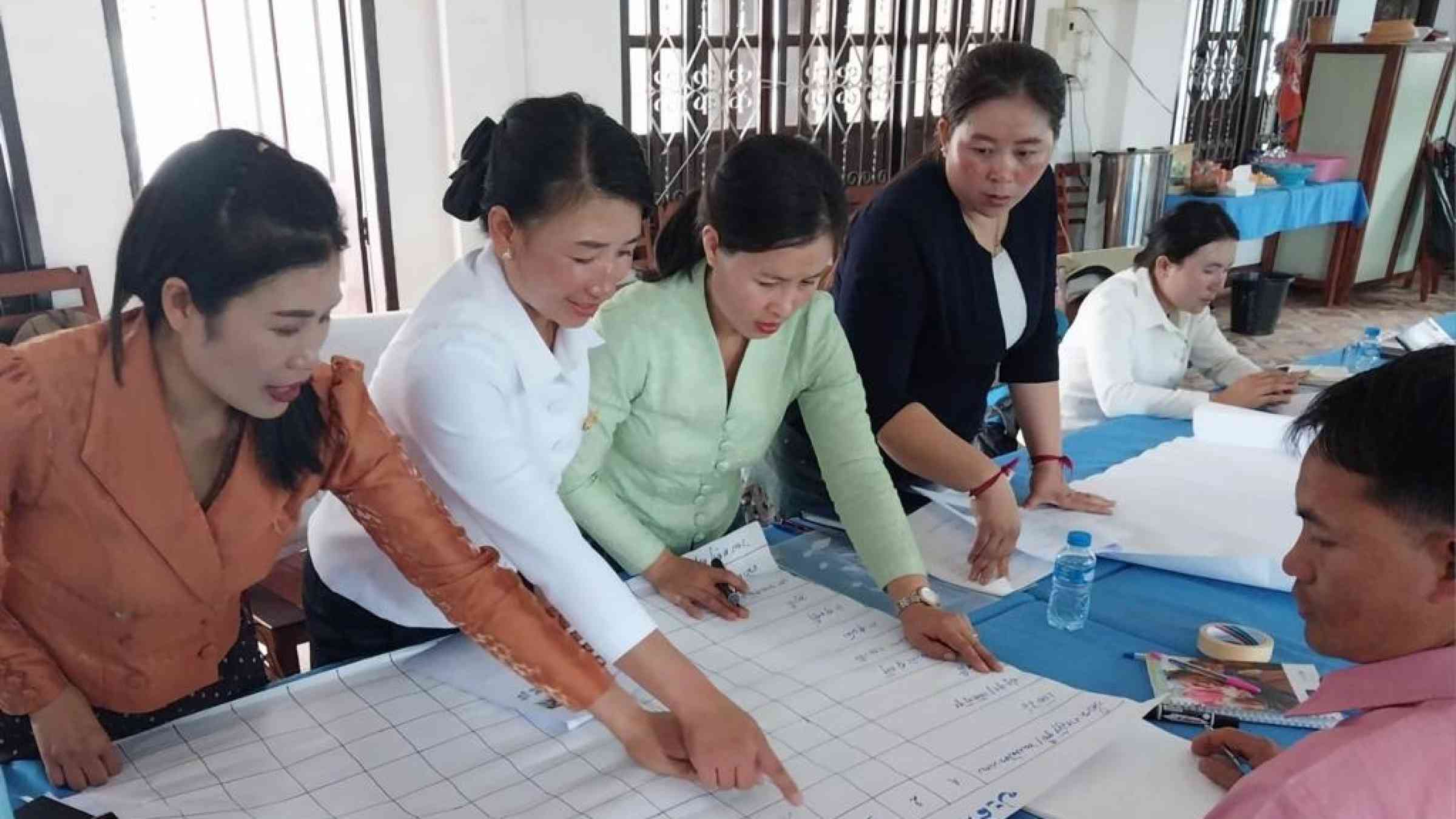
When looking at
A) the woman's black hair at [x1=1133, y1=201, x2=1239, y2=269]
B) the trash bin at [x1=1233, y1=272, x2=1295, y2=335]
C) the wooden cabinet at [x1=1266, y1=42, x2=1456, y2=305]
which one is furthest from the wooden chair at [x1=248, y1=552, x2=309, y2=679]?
the wooden cabinet at [x1=1266, y1=42, x2=1456, y2=305]

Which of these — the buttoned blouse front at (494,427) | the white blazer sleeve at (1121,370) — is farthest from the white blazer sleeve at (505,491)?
the white blazer sleeve at (1121,370)

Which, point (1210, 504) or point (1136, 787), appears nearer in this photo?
point (1136, 787)

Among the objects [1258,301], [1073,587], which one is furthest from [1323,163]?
[1073,587]

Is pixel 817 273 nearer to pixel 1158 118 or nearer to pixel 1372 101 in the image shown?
pixel 1158 118

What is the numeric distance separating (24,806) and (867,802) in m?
0.66

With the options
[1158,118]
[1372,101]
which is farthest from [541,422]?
[1372,101]

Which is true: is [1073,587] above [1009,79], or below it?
below

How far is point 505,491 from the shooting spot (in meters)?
0.96

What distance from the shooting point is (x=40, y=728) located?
882 mm

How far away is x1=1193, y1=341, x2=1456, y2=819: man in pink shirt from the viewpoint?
26.9 inches

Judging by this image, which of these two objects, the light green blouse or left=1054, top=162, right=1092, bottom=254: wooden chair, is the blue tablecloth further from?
the light green blouse

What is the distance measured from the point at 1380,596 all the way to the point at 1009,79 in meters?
0.91

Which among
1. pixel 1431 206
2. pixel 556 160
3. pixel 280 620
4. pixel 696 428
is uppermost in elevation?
pixel 556 160

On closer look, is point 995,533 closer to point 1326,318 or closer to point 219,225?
point 219,225
